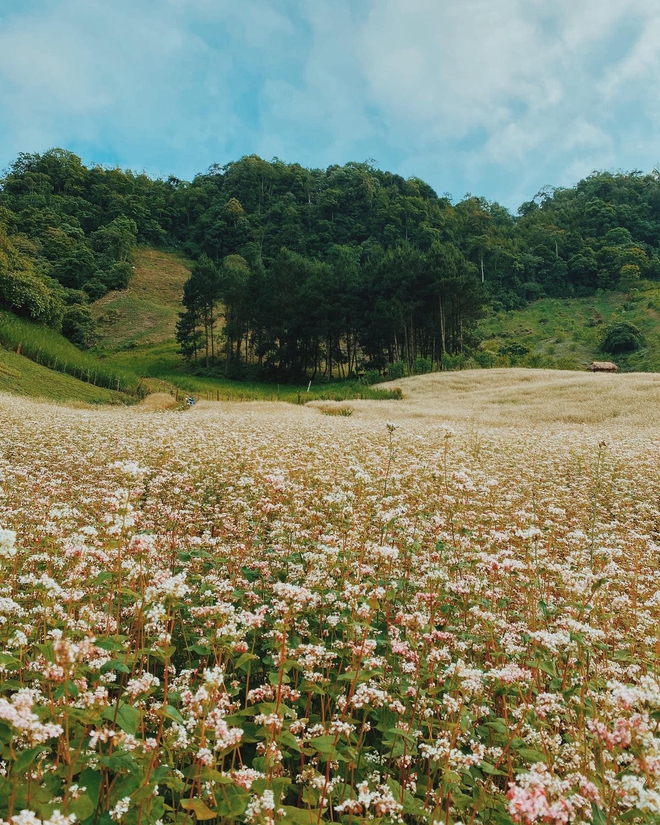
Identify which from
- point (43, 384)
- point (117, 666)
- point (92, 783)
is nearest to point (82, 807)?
point (92, 783)

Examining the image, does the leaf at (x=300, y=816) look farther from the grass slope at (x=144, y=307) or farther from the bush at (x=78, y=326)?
the grass slope at (x=144, y=307)

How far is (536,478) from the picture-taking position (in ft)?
35.0

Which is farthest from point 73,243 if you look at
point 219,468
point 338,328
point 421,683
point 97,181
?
point 421,683

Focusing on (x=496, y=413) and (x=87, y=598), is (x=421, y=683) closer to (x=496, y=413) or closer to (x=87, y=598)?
(x=87, y=598)

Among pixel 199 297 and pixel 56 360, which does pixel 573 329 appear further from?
pixel 56 360

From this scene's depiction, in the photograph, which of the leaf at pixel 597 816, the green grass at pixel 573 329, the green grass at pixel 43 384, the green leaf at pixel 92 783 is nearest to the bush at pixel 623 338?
the green grass at pixel 573 329

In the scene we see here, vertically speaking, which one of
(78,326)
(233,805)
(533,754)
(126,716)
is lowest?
(533,754)

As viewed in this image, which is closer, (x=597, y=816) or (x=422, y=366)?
(x=597, y=816)

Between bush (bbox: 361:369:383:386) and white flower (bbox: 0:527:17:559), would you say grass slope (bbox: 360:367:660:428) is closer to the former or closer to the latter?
bush (bbox: 361:369:383:386)

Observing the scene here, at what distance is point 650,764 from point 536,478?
30.9 ft

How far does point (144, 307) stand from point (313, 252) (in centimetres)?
4754

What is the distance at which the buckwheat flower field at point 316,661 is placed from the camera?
7.00 feet

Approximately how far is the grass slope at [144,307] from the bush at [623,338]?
67.1 m

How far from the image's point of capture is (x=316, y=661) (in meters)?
2.87
